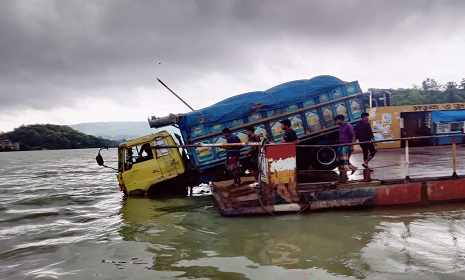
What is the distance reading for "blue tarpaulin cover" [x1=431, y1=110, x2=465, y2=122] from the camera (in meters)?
18.4

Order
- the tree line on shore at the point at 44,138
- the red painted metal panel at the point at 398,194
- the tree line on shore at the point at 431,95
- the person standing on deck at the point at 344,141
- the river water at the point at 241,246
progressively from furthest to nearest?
1. the tree line on shore at the point at 44,138
2. the tree line on shore at the point at 431,95
3. the person standing on deck at the point at 344,141
4. the red painted metal panel at the point at 398,194
5. the river water at the point at 241,246

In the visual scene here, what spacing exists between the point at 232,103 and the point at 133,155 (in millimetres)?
3750

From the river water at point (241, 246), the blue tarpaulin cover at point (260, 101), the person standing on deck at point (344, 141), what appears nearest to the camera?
the river water at point (241, 246)

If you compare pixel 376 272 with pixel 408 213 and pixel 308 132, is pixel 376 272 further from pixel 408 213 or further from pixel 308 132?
pixel 308 132

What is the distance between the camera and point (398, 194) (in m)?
7.24

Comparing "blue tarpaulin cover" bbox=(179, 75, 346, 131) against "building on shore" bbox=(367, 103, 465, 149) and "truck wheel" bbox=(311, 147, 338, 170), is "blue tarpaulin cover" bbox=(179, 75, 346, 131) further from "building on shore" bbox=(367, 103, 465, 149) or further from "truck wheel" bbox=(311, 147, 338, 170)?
"building on shore" bbox=(367, 103, 465, 149)

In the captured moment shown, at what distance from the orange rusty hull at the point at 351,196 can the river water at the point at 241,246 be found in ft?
0.72

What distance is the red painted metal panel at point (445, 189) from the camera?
7293 mm

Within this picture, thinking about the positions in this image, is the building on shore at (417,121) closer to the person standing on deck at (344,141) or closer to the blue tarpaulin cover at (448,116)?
the blue tarpaulin cover at (448,116)

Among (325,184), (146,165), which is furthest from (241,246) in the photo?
(146,165)

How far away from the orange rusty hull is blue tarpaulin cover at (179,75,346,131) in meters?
3.91

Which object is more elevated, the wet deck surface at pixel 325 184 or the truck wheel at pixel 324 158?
the truck wheel at pixel 324 158

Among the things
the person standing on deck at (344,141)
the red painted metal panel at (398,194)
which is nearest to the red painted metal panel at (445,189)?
the red painted metal panel at (398,194)

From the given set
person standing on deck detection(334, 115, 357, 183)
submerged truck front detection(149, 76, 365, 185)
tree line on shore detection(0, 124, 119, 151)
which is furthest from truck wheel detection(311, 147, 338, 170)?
tree line on shore detection(0, 124, 119, 151)
